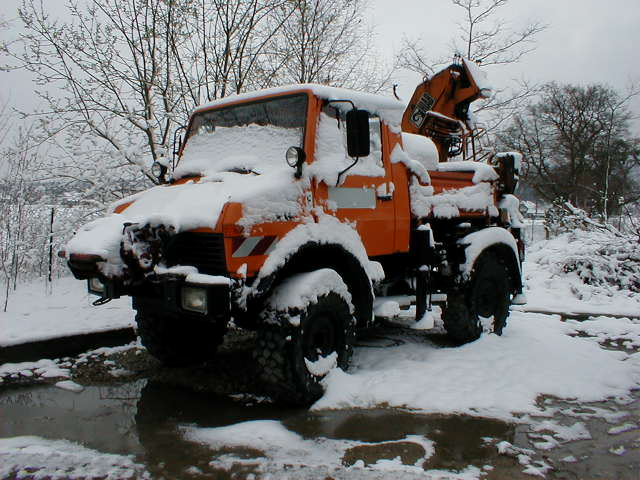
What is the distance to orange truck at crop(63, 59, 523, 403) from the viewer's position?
3432mm

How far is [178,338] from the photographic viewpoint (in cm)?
484

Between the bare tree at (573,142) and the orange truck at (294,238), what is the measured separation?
89.6 ft

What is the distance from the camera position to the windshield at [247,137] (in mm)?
4043

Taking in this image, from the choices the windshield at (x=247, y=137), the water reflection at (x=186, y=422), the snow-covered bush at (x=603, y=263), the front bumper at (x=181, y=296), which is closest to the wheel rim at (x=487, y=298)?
the water reflection at (x=186, y=422)

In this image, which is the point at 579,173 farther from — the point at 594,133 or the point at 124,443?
the point at 124,443

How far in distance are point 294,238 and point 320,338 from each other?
0.91 m

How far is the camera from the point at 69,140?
851 centimetres

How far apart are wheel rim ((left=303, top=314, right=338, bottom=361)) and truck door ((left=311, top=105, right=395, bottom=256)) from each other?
31.9 inches

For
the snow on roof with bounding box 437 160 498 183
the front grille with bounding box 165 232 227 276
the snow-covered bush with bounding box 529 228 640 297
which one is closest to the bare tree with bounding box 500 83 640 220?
the snow-covered bush with bounding box 529 228 640 297

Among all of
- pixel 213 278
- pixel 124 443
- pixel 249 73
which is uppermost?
pixel 249 73

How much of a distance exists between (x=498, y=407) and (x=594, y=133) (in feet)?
108

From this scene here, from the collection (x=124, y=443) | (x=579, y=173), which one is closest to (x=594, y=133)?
(x=579, y=173)

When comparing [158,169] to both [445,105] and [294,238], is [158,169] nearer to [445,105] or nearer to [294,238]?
[294,238]

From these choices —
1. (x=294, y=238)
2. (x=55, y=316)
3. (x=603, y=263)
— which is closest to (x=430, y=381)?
(x=294, y=238)
